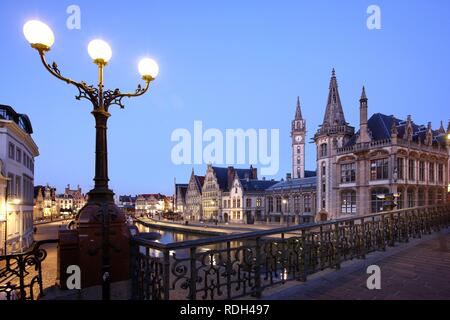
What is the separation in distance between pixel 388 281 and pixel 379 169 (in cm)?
3513

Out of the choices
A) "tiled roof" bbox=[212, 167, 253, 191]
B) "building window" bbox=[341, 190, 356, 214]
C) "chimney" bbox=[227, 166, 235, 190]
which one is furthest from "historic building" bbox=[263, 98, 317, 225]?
"chimney" bbox=[227, 166, 235, 190]

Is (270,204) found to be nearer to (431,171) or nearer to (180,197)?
(431,171)

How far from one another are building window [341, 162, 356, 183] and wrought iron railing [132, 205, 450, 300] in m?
31.0

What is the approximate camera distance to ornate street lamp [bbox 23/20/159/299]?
4582 millimetres

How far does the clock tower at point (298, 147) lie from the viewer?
81.1 m

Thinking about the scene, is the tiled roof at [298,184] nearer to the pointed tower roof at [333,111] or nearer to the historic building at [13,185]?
the pointed tower roof at [333,111]

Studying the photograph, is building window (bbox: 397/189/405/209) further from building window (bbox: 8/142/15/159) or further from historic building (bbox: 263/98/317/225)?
building window (bbox: 8/142/15/159)

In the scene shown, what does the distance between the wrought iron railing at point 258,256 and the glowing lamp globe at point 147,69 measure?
11.0 ft

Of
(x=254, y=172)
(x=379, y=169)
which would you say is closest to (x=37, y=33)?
(x=379, y=169)

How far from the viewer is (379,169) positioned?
36906 mm

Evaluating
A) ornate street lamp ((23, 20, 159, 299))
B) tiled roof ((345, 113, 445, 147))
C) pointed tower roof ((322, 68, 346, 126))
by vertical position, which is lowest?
ornate street lamp ((23, 20, 159, 299))

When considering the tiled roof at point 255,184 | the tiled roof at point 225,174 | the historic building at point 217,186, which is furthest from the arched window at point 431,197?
the tiled roof at point 225,174

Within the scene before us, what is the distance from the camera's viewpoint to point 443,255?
8.20 metres
